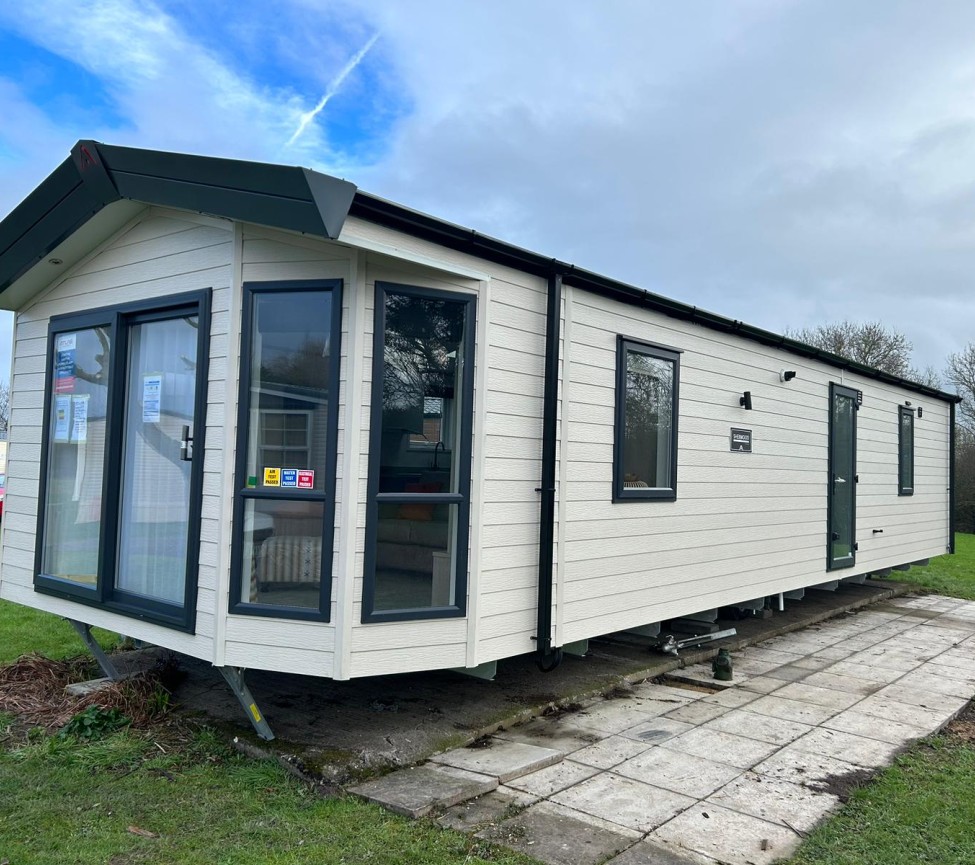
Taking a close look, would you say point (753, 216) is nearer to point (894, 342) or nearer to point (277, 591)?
point (894, 342)

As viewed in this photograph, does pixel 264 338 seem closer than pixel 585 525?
Yes

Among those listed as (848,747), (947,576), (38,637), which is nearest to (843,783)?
(848,747)

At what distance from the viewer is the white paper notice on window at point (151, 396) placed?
427 cm

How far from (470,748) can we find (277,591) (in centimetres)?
125

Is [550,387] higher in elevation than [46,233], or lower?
lower

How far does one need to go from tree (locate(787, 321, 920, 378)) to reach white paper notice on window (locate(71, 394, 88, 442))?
22.6 meters

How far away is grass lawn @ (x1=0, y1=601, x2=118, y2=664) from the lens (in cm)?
584

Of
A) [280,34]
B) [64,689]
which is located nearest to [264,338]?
[64,689]

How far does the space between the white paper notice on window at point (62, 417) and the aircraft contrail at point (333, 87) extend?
9.11 feet

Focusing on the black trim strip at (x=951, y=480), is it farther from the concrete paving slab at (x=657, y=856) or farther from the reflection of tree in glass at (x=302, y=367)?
the reflection of tree in glass at (x=302, y=367)

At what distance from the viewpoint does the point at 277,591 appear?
146 inches

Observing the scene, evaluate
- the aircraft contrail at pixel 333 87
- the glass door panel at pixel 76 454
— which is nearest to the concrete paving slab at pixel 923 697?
the glass door panel at pixel 76 454

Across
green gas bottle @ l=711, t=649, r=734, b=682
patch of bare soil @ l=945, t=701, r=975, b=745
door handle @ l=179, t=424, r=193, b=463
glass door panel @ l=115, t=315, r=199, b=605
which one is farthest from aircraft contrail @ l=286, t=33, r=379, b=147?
patch of bare soil @ l=945, t=701, r=975, b=745

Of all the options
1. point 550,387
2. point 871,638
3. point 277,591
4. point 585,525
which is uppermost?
point 550,387
